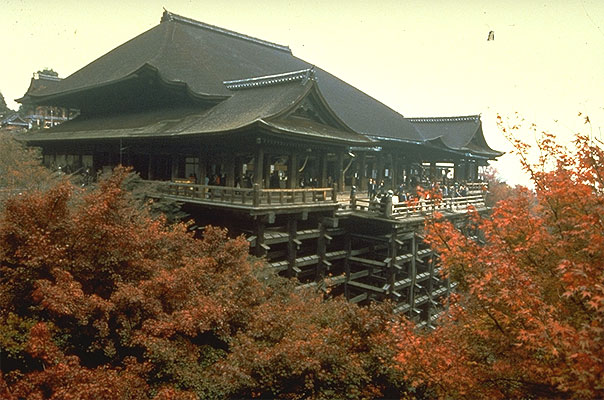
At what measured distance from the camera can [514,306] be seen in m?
7.17

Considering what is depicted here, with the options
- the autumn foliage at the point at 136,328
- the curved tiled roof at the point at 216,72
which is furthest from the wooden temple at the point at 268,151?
the autumn foliage at the point at 136,328

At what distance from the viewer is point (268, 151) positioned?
1700 centimetres

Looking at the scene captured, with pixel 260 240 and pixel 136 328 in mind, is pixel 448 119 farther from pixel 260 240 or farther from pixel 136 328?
pixel 136 328

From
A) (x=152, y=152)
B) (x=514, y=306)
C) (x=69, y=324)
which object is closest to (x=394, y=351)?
(x=514, y=306)

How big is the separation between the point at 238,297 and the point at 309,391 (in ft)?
12.9

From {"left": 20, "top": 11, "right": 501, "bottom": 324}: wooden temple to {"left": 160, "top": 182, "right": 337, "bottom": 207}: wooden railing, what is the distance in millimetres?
73

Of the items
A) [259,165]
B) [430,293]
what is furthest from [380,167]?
[259,165]

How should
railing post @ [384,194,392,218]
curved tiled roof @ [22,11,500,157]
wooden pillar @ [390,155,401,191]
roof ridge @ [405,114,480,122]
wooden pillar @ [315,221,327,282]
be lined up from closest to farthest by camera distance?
wooden pillar @ [315,221,327,282] < railing post @ [384,194,392,218] < curved tiled roof @ [22,11,500,157] < wooden pillar @ [390,155,401,191] < roof ridge @ [405,114,480,122]

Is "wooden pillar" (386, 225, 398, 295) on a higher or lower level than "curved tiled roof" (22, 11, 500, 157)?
lower

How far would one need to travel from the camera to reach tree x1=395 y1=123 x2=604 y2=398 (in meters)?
6.14

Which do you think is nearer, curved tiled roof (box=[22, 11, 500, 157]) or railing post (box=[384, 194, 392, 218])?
railing post (box=[384, 194, 392, 218])

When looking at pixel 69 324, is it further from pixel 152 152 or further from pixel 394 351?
pixel 152 152


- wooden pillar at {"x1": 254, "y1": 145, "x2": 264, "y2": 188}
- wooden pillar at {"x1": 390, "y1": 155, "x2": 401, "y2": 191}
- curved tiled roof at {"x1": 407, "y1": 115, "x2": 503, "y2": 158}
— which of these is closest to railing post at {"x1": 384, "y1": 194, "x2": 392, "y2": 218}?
wooden pillar at {"x1": 254, "y1": 145, "x2": 264, "y2": 188}

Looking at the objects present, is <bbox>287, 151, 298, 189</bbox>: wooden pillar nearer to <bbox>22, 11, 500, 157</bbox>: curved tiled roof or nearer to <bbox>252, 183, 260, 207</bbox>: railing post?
<bbox>252, 183, 260, 207</bbox>: railing post
